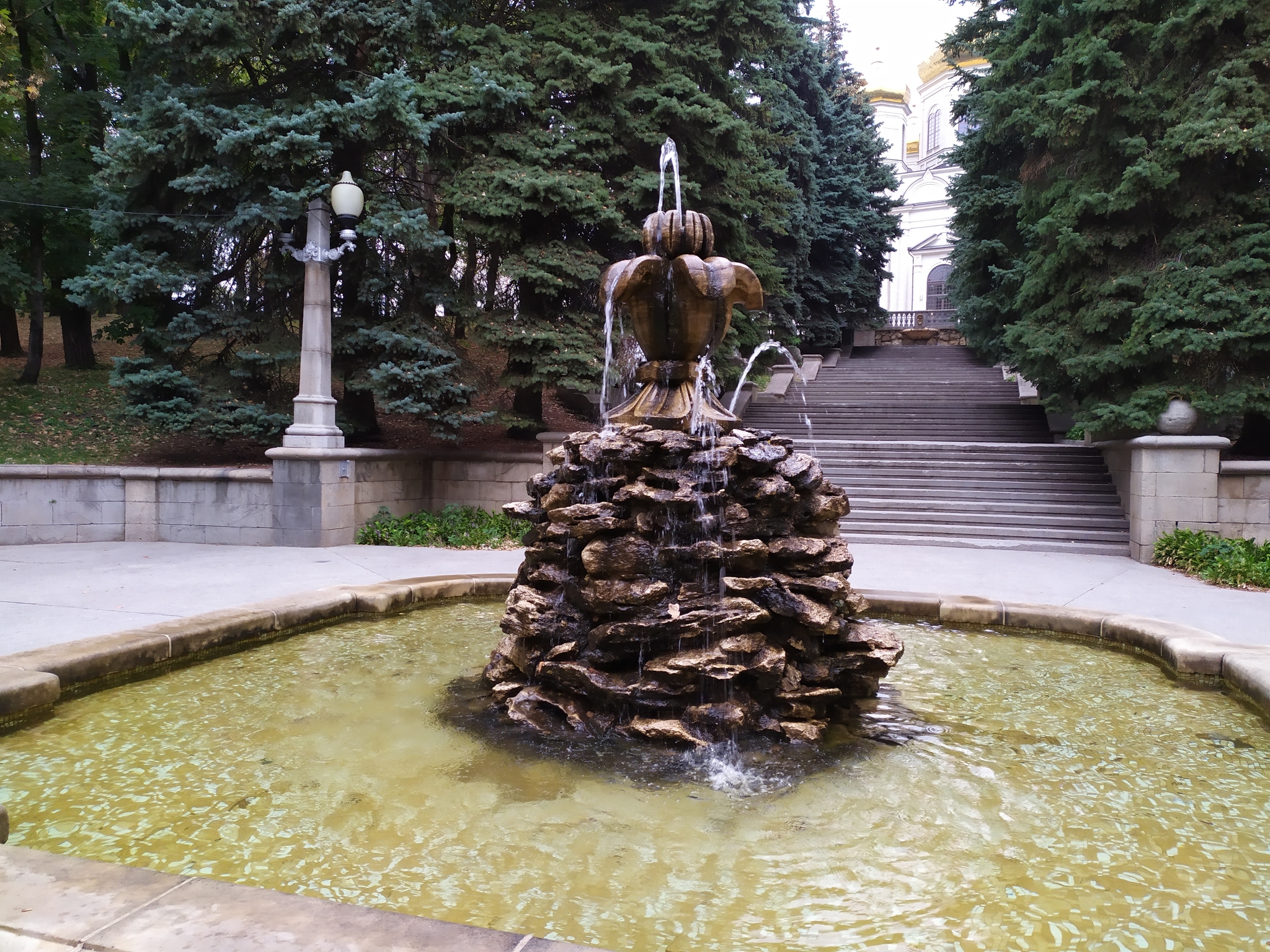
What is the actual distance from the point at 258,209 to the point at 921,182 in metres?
42.2

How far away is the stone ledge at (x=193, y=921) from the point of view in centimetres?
190

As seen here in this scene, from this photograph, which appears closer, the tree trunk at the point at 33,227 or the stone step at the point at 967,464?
the stone step at the point at 967,464

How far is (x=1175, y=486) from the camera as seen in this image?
10031 millimetres

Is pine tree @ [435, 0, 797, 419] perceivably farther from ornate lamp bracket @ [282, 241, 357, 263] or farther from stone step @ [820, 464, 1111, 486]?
stone step @ [820, 464, 1111, 486]

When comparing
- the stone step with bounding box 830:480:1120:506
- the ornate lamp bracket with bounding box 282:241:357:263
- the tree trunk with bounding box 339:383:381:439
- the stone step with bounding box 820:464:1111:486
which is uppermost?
the ornate lamp bracket with bounding box 282:241:357:263

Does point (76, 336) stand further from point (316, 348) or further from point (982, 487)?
point (982, 487)

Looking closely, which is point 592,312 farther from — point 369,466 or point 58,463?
point 58,463

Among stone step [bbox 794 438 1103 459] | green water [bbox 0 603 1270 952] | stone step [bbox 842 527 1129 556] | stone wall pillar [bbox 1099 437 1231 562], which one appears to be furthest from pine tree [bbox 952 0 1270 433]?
green water [bbox 0 603 1270 952]

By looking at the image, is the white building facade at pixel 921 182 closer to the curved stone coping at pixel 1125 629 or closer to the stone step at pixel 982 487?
the stone step at pixel 982 487

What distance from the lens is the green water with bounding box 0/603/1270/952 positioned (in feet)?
8.35

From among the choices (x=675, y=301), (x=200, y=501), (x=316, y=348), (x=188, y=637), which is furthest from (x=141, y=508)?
(x=675, y=301)

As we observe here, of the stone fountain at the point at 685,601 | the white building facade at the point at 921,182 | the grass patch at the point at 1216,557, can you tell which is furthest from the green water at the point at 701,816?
the white building facade at the point at 921,182

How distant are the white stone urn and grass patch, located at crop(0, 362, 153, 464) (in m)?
13.9

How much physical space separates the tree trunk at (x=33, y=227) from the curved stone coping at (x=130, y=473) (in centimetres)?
488
